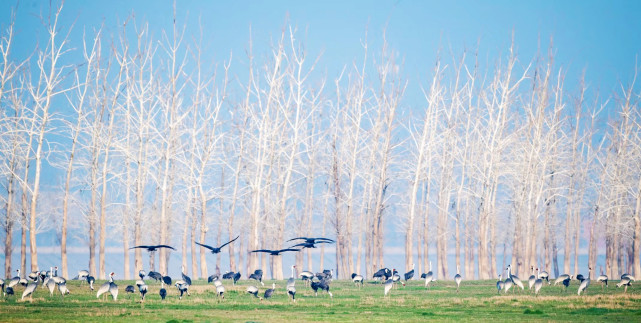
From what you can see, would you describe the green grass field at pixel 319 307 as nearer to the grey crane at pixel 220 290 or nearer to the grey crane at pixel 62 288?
the grey crane at pixel 62 288

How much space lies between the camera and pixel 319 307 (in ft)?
86.6

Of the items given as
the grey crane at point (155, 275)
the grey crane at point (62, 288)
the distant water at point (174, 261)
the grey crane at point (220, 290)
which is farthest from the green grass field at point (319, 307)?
the distant water at point (174, 261)

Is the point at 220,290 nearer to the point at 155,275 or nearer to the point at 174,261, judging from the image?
the point at 155,275

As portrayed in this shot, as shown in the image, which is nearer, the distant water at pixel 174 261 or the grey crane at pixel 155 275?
the grey crane at pixel 155 275

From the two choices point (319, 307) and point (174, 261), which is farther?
point (174, 261)

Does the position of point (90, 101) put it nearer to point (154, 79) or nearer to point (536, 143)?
point (154, 79)

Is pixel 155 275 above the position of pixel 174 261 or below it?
above

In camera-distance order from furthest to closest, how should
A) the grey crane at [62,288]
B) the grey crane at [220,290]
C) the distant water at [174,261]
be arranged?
the distant water at [174,261], the grey crane at [220,290], the grey crane at [62,288]

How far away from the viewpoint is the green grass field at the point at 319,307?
73.6 feet

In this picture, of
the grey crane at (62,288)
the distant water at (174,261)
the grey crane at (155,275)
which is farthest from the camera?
the distant water at (174,261)

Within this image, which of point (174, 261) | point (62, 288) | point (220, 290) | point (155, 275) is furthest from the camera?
point (174, 261)

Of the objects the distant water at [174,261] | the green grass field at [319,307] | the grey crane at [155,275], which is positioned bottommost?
the distant water at [174,261]

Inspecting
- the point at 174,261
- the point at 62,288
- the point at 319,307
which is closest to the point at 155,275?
the point at 62,288

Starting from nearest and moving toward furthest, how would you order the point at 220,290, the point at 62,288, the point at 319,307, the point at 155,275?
the point at 319,307 → the point at 62,288 → the point at 220,290 → the point at 155,275
